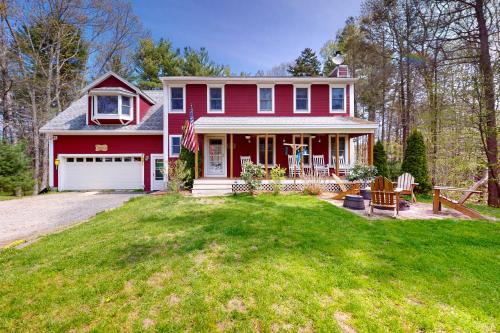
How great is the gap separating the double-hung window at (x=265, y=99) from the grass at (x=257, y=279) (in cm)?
985

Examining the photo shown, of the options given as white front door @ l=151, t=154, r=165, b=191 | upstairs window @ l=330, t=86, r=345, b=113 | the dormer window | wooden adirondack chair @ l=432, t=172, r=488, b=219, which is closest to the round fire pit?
wooden adirondack chair @ l=432, t=172, r=488, b=219

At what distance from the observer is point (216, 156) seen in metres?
13.4

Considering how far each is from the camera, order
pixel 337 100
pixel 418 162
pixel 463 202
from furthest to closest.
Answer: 1. pixel 337 100
2. pixel 418 162
3. pixel 463 202

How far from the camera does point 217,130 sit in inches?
428

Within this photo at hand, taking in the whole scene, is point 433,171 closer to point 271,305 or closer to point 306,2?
point 306,2

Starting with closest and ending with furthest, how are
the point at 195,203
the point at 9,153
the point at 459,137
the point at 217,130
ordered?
the point at 195,203
the point at 459,137
the point at 217,130
the point at 9,153

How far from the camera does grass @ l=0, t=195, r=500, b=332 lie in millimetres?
2389

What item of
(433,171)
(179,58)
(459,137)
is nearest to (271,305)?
(459,137)

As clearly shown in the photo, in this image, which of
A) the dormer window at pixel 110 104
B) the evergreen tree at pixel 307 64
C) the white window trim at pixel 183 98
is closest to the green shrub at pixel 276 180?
the white window trim at pixel 183 98

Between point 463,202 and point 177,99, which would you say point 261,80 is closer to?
point 177,99

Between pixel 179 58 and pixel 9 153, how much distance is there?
17017 millimetres

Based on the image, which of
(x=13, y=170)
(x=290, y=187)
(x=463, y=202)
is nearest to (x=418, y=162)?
(x=463, y=202)

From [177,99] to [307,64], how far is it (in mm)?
17118

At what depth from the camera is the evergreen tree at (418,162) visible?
35.0 feet
